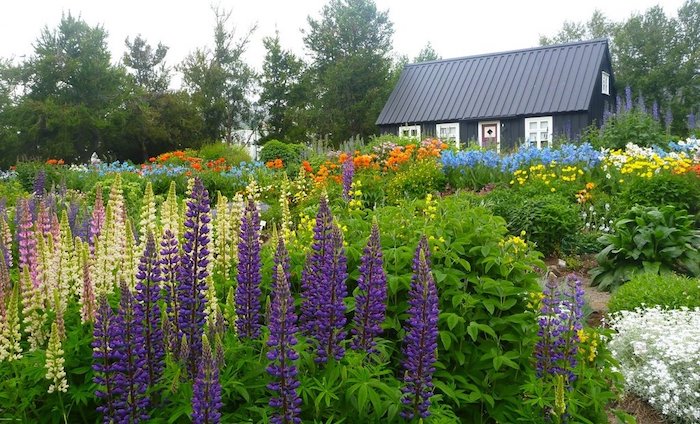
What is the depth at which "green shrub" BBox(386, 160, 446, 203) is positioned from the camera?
34.9 feet

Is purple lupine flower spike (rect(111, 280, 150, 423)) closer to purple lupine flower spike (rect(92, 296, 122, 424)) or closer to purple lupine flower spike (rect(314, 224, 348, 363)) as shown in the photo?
purple lupine flower spike (rect(92, 296, 122, 424))

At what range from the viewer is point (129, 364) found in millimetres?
2529

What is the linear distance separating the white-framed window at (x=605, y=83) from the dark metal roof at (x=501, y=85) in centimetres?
98

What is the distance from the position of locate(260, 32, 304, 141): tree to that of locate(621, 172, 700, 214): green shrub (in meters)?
31.0

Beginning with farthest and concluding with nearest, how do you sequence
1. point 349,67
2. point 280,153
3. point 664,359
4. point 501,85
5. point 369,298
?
point 349,67, point 501,85, point 280,153, point 664,359, point 369,298

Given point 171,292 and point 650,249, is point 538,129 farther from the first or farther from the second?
point 171,292

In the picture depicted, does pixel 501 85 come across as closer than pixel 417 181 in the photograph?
No

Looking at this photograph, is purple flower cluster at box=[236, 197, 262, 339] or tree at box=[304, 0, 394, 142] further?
tree at box=[304, 0, 394, 142]

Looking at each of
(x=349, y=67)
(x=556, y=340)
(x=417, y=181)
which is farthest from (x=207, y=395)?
(x=349, y=67)

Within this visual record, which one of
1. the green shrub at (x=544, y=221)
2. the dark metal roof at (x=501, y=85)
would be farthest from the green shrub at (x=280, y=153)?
the green shrub at (x=544, y=221)

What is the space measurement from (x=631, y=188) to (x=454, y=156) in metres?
3.79

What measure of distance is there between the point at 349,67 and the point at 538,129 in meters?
14.0

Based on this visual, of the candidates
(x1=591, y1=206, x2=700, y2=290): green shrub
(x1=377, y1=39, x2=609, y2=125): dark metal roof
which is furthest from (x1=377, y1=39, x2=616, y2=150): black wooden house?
(x1=591, y1=206, x2=700, y2=290): green shrub

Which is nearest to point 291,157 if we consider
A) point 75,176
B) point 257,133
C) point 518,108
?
point 75,176
